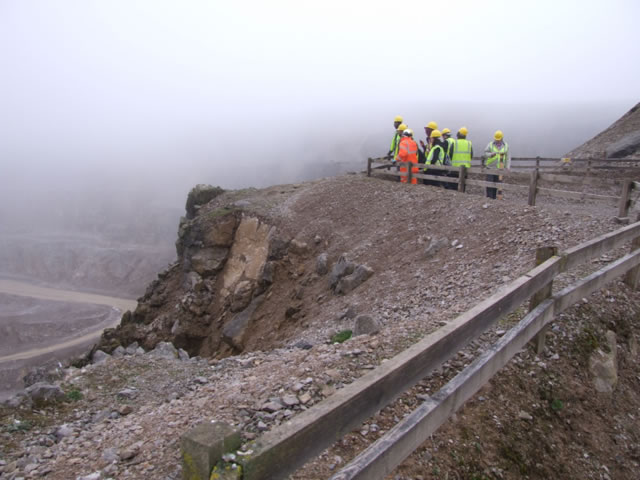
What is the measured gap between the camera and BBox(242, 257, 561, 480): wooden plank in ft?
7.14

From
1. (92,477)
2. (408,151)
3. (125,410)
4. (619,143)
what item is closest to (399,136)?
(408,151)

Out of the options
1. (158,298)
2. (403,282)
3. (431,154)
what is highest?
(431,154)

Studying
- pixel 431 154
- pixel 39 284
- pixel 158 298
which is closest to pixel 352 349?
pixel 431 154

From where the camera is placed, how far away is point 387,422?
169 inches

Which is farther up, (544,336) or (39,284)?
(544,336)

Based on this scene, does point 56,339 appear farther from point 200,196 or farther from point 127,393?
point 127,393

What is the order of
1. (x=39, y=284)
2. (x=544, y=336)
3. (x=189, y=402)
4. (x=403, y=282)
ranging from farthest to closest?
1. (x=39, y=284)
2. (x=403, y=282)
3. (x=189, y=402)
4. (x=544, y=336)

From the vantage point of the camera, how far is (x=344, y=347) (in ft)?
19.4

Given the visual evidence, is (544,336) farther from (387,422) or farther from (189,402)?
(189,402)

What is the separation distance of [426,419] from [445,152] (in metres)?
13.9

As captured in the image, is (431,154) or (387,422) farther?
(431,154)

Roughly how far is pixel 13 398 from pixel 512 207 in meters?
11.0

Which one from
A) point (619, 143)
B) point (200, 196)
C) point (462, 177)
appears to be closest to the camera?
point (462, 177)

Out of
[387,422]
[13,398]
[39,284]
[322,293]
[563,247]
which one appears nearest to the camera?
[387,422]
